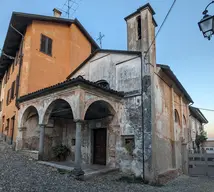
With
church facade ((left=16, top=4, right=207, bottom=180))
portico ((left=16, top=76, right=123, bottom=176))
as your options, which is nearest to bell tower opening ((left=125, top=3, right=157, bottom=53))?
church facade ((left=16, top=4, right=207, bottom=180))

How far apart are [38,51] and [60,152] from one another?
244 inches

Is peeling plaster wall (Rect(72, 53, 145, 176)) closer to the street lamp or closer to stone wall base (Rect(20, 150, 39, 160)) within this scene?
stone wall base (Rect(20, 150, 39, 160))

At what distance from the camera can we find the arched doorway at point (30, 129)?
11.0 metres

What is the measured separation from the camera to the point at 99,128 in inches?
423

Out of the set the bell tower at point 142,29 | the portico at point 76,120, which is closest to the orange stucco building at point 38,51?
the portico at point 76,120

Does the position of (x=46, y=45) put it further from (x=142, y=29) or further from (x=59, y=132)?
(x=142, y=29)

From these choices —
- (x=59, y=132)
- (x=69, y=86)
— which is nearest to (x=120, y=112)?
(x=69, y=86)

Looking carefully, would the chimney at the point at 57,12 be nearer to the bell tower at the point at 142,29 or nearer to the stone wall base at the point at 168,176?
the bell tower at the point at 142,29

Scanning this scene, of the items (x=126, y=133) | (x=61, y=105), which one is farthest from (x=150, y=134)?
(x=61, y=105)

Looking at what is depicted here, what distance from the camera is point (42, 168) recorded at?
8.17 m

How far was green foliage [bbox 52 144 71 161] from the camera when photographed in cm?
1112

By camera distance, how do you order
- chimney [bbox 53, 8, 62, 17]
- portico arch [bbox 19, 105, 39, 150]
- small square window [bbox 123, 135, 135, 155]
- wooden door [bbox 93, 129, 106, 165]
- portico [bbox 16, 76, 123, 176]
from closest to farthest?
1. portico [bbox 16, 76, 123, 176]
2. small square window [bbox 123, 135, 135, 155]
3. wooden door [bbox 93, 129, 106, 165]
4. portico arch [bbox 19, 105, 39, 150]
5. chimney [bbox 53, 8, 62, 17]

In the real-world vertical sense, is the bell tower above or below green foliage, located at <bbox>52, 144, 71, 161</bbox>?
above

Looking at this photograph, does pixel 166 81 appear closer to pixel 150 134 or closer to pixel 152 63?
pixel 152 63
